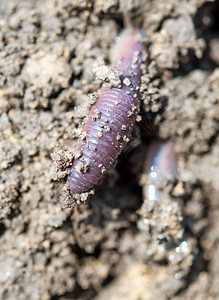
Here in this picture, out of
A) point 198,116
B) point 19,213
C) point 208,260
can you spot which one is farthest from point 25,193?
point 208,260

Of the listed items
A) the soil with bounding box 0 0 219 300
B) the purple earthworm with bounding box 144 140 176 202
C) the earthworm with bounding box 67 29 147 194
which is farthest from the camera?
the purple earthworm with bounding box 144 140 176 202

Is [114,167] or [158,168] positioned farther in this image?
[158,168]

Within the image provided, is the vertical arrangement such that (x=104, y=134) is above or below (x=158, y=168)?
above

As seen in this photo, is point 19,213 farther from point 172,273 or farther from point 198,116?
point 198,116

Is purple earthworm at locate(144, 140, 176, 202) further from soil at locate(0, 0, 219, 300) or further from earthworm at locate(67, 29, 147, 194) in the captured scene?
earthworm at locate(67, 29, 147, 194)

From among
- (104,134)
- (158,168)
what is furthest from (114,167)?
(104,134)

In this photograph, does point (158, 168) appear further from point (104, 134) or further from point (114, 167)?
point (104, 134)

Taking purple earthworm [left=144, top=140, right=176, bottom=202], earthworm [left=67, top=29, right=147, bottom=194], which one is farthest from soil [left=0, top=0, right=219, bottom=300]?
earthworm [left=67, top=29, right=147, bottom=194]
